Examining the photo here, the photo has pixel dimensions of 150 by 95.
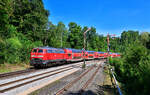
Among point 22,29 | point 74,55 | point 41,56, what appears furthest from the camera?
point 22,29

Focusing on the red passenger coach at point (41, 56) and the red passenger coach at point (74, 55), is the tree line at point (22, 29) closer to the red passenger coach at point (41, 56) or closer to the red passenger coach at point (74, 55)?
the red passenger coach at point (41, 56)

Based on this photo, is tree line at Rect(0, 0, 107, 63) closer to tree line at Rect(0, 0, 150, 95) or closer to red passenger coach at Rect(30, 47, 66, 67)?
tree line at Rect(0, 0, 150, 95)

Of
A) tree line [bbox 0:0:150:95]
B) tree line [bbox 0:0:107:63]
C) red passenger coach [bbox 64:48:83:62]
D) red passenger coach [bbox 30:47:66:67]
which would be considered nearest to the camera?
tree line [bbox 0:0:150:95]

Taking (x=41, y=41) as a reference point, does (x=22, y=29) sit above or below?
above

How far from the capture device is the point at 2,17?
23.4 m

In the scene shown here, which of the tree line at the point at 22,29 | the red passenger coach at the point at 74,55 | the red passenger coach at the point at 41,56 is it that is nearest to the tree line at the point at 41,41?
the tree line at the point at 22,29

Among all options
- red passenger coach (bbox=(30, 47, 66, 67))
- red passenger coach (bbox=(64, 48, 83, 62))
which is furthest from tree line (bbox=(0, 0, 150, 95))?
red passenger coach (bbox=(64, 48, 83, 62))

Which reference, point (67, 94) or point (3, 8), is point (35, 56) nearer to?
point (3, 8)

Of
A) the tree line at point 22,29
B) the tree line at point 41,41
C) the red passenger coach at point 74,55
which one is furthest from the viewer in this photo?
the red passenger coach at point 74,55

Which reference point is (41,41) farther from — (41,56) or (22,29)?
(41,56)

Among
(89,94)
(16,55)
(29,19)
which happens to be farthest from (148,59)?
(29,19)

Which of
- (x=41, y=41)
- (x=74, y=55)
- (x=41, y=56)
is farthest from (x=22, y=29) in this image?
(x=41, y=56)

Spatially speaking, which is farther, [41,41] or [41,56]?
[41,41]

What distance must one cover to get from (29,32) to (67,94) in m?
35.2
